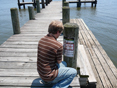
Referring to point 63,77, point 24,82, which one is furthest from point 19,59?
point 63,77

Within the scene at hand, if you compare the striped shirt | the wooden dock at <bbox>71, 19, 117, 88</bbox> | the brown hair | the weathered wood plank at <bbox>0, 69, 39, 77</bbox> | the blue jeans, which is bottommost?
the wooden dock at <bbox>71, 19, 117, 88</bbox>

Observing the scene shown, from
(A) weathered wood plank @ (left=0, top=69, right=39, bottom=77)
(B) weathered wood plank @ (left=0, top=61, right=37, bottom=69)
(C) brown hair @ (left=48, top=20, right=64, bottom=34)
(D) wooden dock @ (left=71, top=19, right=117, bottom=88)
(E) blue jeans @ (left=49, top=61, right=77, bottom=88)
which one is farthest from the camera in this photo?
(D) wooden dock @ (left=71, top=19, right=117, bottom=88)

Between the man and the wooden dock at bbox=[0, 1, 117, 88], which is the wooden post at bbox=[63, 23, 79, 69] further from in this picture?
the wooden dock at bbox=[0, 1, 117, 88]

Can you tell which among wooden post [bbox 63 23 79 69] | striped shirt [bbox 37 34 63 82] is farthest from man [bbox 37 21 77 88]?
wooden post [bbox 63 23 79 69]

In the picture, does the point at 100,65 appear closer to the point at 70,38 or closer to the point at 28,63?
the point at 28,63

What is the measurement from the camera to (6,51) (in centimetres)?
411

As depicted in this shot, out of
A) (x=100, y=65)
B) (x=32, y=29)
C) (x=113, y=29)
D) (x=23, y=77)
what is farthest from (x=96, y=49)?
(x=113, y=29)

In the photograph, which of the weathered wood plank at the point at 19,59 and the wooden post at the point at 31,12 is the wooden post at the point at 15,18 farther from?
the wooden post at the point at 31,12

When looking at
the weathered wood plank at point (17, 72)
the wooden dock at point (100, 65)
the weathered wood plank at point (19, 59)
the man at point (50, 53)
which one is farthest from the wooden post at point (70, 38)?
the wooden dock at point (100, 65)

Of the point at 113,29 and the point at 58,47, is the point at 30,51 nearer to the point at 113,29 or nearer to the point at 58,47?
the point at 58,47

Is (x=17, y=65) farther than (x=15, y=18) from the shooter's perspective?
No

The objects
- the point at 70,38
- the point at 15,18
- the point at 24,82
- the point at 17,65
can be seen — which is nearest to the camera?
the point at 70,38

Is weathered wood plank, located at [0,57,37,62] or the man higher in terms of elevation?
the man

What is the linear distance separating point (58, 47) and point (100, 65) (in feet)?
11.4
